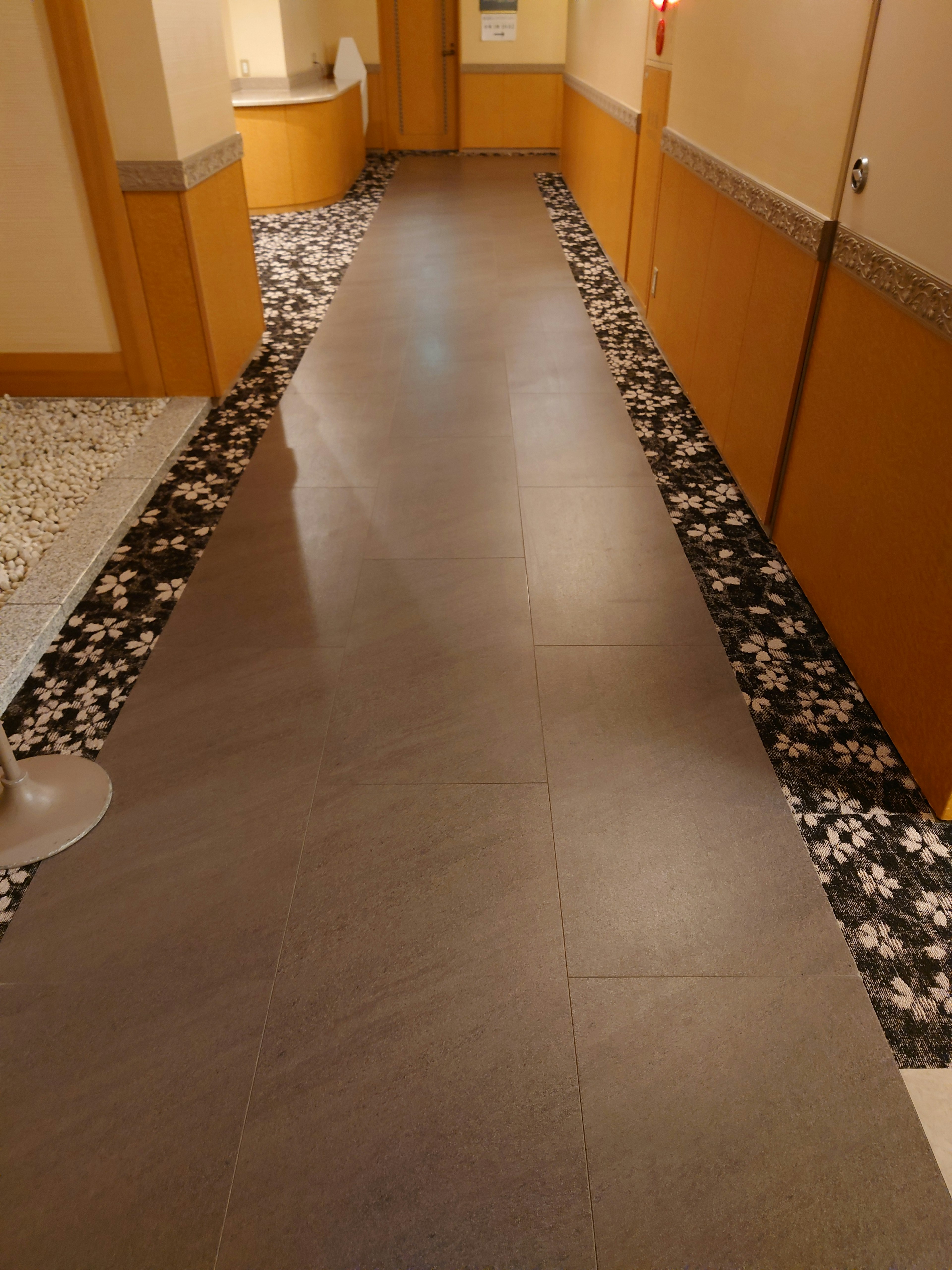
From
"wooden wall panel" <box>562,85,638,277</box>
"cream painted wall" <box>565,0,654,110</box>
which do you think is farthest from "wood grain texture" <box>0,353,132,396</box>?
"cream painted wall" <box>565,0,654,110</box>

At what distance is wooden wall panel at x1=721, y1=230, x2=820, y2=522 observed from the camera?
2.62 metres

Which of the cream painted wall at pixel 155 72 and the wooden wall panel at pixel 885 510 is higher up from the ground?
the cream painted wall at pixel 155 72

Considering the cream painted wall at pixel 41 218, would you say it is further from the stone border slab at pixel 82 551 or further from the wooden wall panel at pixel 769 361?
the wooden wall panel at pixel 769 361

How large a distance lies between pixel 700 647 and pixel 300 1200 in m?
1.66

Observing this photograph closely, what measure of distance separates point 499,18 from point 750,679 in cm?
959

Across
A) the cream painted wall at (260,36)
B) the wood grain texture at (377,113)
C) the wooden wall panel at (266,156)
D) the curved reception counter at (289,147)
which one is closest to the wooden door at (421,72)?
the wood grain texture at (377,113)

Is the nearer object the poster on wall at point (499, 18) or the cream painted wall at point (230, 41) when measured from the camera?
the cream painted wall at point (230, 41)

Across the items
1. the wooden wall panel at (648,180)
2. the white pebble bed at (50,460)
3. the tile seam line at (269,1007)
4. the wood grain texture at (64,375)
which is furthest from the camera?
the wooden wall panel at (648,180)

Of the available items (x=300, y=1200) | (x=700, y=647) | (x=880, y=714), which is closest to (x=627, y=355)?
(x=700, y=647)

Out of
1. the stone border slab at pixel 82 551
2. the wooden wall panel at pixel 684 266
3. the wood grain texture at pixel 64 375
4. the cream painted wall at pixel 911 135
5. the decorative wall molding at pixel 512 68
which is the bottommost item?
the stone border slab at pixel 82 551

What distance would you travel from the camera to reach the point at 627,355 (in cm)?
450

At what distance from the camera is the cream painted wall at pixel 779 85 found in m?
2.31

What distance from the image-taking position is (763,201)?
9.41 feet

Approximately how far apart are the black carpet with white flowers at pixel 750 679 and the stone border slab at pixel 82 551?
40mm
